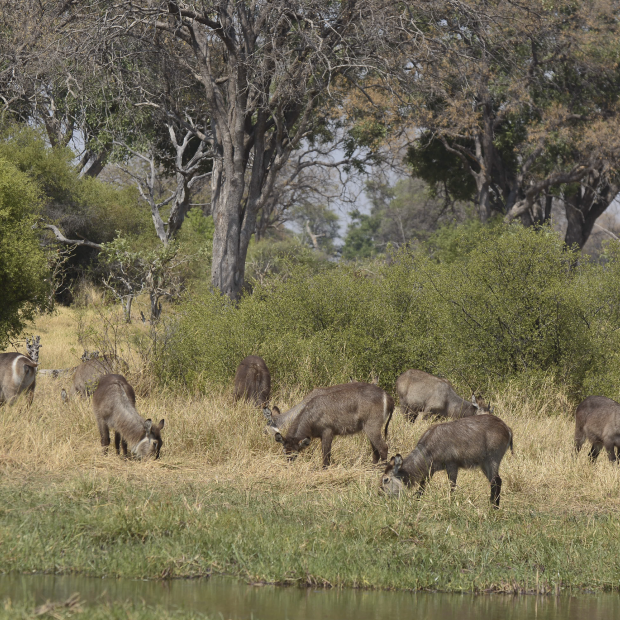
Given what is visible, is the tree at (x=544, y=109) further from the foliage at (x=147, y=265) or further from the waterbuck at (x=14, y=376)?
the waterbuck at (x=14, y=376)

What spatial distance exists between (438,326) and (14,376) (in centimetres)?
652

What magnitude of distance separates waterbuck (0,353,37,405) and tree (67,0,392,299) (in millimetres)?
7057

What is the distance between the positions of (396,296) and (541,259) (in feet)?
8.08

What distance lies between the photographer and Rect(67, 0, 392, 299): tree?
16203 mm

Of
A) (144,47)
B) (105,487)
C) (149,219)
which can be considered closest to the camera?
(105,487)

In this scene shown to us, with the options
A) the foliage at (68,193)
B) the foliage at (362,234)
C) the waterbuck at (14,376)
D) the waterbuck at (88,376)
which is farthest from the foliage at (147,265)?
the foliage at (362,234)

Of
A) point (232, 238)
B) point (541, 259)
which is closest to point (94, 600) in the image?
point (541, 259)

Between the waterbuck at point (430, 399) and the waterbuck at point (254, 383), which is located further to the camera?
the waterbuck at point (430, 399)

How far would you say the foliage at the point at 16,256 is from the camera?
49.0 ft

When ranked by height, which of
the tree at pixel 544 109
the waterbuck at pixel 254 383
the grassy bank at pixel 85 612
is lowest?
the grassy bank at pixel 85 612

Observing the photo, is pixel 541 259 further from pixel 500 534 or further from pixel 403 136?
pixel 403 136

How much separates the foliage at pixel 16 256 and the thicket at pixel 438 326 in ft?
10.5

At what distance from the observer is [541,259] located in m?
12.9

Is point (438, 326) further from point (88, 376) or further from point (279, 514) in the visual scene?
point (279, 514)
